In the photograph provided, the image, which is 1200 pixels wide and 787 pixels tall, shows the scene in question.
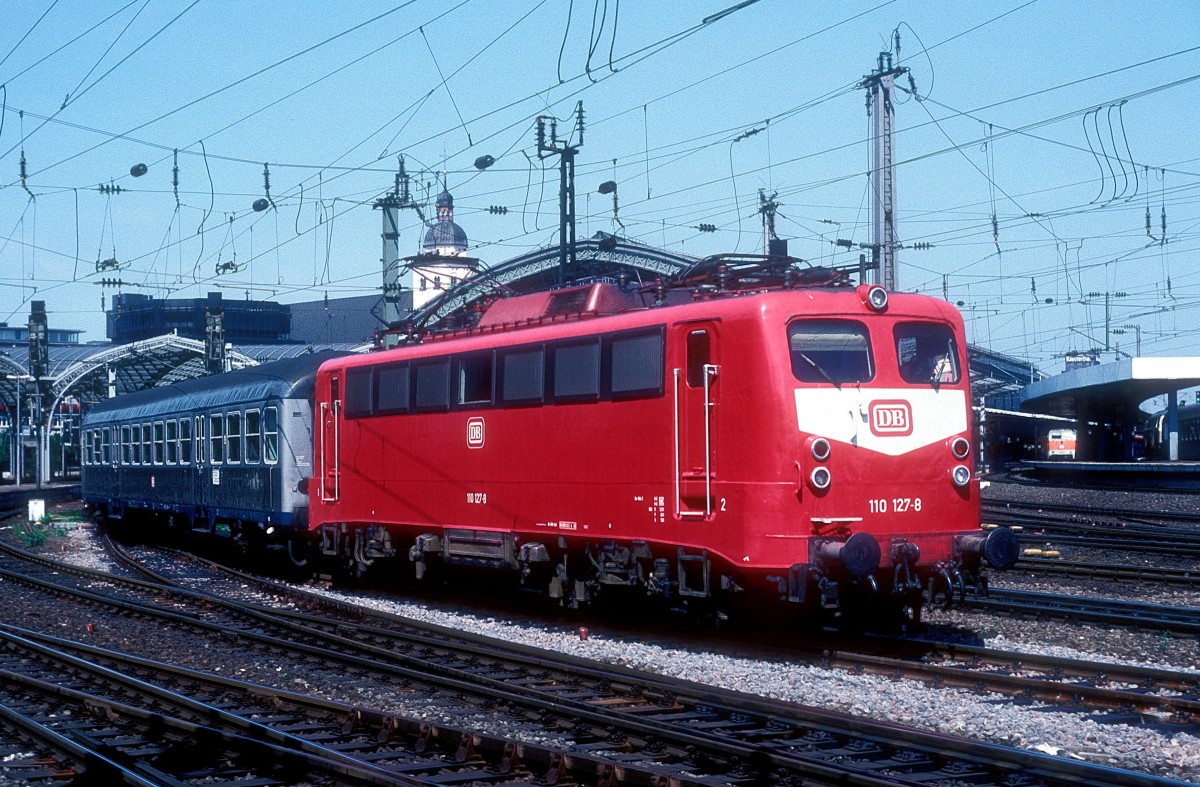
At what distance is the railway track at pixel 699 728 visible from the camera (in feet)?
25.7

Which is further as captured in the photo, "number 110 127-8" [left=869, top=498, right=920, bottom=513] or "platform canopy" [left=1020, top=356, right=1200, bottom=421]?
"platform canopy" [left=1020, top=356, right=1200, bottom=421]

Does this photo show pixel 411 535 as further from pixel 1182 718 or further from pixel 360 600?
pixel 1182 718

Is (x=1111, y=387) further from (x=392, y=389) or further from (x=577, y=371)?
(x=577, y=371)

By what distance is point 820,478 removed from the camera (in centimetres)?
1226

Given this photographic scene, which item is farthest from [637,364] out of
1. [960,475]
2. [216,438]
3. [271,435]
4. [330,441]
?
[216,438]

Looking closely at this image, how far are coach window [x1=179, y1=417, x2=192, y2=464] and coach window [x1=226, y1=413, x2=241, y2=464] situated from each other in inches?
95.6

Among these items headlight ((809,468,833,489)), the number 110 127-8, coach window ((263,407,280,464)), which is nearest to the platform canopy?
coach window ((263,407,280,464))

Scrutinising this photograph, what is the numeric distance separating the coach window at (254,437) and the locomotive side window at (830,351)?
39.9ft

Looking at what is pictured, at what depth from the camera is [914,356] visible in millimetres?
13398

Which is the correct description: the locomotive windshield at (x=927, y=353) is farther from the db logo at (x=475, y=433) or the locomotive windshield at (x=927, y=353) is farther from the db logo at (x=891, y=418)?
the db logo at (x=475, y=433)

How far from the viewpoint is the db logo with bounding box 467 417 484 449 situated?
16.3m

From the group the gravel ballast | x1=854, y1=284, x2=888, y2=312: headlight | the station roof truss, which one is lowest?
the gravel ballast

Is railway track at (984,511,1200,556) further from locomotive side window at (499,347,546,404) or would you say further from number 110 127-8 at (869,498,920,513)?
locomotive side window at (499,347,546,404)

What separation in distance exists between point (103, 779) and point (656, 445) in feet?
22.0
